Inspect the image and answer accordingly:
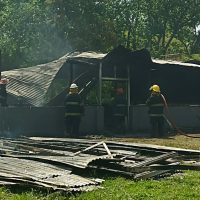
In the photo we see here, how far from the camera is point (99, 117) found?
16219 millimetres

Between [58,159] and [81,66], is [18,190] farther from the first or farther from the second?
[81,66]

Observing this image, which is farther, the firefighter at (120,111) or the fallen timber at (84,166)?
the firefighter at (120,111)

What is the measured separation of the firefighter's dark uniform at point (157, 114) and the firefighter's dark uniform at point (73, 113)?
234 centimetres

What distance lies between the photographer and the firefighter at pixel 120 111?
16938mm

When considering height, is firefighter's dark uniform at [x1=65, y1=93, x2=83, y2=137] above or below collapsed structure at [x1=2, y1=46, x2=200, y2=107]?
below

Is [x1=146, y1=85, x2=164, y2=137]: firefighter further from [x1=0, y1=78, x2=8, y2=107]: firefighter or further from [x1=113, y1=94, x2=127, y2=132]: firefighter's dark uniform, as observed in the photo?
[x1=0, y1=78, x2=8, y2=107]: firefighter

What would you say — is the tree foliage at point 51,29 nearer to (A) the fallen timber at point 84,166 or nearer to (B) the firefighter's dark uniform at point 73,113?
(B) the firefighter's dark uniform at point 73,113

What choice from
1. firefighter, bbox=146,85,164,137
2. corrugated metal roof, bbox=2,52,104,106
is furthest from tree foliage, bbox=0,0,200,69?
firefighter, bbox=146,85,164,137

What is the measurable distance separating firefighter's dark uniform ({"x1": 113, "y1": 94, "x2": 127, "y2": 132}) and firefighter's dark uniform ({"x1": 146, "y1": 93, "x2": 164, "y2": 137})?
1765 mm

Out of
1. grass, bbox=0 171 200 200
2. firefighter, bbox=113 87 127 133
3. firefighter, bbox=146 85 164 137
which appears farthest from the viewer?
firefighter, bbox=113 87 127 133

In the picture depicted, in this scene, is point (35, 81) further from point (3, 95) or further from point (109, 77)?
point (109, 77)

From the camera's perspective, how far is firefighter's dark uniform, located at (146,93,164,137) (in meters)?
15.3

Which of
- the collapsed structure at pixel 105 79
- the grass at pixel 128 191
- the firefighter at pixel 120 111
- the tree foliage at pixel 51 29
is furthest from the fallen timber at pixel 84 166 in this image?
the tree foliage at pixel 51 29

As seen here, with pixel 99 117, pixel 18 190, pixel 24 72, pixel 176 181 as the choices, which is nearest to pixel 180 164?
pixel 176 181
